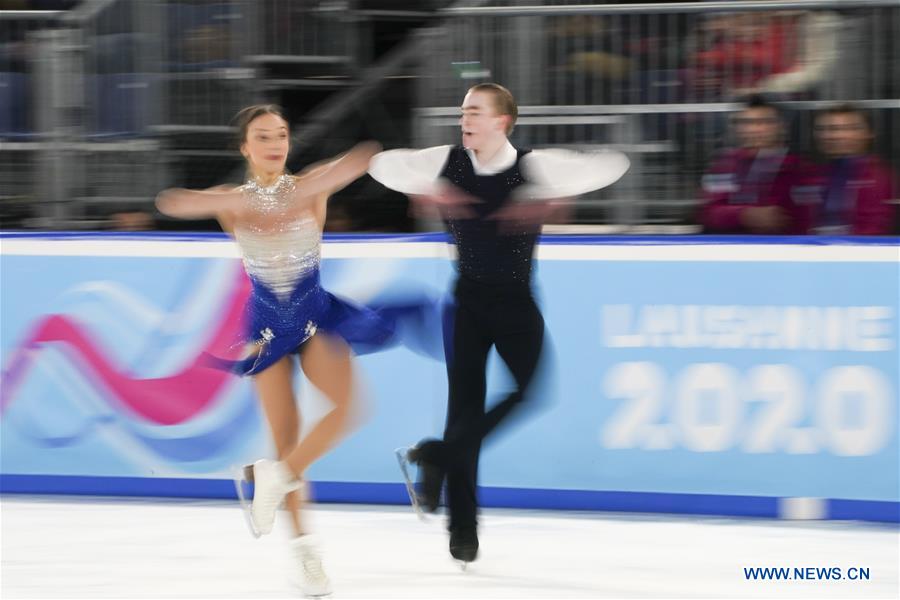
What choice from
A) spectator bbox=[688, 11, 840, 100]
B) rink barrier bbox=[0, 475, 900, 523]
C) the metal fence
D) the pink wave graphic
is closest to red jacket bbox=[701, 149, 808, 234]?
the metal fence

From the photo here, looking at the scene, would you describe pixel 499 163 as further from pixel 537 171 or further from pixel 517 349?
pixel 517 349

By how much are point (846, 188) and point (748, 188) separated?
0.43 meters

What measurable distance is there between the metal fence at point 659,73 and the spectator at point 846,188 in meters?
0.34

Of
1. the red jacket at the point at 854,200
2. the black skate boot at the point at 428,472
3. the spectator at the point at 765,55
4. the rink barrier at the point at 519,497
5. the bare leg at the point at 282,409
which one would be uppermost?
the spectator at the point at 765,55

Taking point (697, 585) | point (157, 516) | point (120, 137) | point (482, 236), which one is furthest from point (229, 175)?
point (697, 585)

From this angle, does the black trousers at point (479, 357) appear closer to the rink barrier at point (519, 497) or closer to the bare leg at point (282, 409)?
the bare leg at point (282, 409)

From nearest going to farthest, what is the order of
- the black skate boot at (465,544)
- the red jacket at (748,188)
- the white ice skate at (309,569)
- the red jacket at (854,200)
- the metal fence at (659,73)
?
the white ice skate at (309,569) < the black skate boot at (465,544) < the red jacket at (854,200) < the red jacket at (748,188) < the metal fence at (659,73)

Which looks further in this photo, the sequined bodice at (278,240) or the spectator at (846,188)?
the spectator at (846,188)

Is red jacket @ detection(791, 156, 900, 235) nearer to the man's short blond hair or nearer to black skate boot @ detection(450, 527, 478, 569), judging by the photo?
the man's short blond hair

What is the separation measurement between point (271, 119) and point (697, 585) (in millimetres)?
2095

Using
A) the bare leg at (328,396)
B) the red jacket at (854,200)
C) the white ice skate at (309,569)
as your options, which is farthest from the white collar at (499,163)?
the red jacket at (854,200)

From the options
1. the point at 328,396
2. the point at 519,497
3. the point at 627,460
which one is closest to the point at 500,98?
the point at 328,396

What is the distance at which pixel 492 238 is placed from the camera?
5059 mm

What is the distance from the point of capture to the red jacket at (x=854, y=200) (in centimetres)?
661
